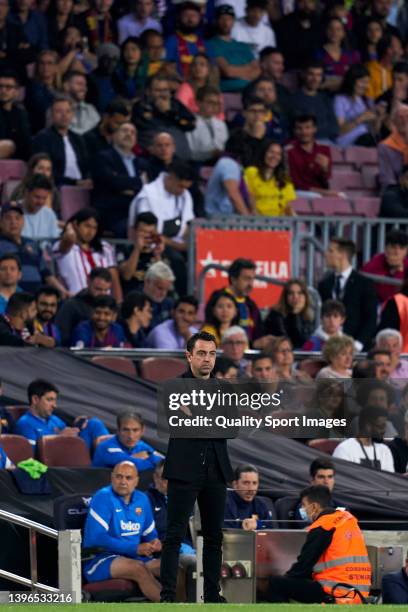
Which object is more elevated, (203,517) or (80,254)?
(80,254)

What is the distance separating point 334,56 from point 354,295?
585 cm

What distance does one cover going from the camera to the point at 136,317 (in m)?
Answer: 15.4

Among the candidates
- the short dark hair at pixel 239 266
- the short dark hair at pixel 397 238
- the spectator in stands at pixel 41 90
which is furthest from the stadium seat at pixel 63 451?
the spectator in stands at pixel 41 90

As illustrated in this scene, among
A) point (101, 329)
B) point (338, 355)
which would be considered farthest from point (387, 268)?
point (101, 329)

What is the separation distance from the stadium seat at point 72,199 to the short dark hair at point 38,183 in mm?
1016

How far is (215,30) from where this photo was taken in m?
20.7

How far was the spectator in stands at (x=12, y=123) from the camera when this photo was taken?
17.5 metres

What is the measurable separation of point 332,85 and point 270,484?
8376mm

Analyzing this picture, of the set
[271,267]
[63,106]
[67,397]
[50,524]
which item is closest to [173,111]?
[63,106]

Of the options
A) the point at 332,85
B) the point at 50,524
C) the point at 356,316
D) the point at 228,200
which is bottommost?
the point at 50,524

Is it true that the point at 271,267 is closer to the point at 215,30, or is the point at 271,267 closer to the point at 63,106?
the point at 63,106

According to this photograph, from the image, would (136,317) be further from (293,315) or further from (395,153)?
(395,153)

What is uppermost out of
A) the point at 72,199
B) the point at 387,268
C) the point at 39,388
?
the point at 72,199

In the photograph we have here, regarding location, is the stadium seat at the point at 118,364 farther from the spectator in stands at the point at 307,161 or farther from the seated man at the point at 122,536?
the spectator in stands at the point at 307,161
